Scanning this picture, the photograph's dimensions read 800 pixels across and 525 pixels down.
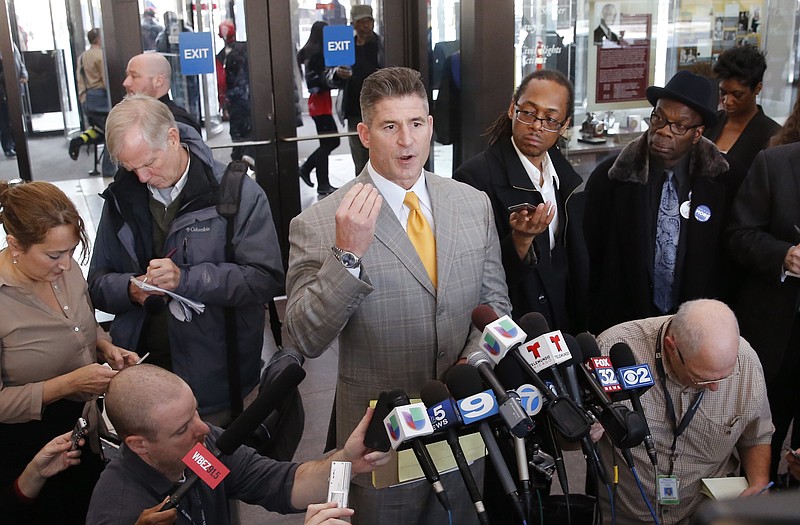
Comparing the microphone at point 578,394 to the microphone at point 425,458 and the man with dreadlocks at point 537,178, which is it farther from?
the man with dreadlocks at point 537,178

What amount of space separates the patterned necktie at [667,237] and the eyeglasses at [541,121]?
2.11 feet

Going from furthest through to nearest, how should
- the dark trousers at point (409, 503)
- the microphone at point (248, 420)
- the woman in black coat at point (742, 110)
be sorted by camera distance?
the woman in black coat at point (742, 110), the dark trousers at point (409, 503), the microphone at point (248, 420)

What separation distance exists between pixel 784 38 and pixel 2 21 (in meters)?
5.63

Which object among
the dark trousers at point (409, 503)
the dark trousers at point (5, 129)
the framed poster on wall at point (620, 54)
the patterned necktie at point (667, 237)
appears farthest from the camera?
the framed poster on wall at point (620, 54)

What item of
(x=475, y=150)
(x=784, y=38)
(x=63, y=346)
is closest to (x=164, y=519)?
(x=63, y=346)

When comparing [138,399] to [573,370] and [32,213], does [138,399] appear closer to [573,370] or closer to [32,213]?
[32,213]

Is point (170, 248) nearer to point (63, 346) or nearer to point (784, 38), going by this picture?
point (63, 346)

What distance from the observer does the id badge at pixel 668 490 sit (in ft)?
8.30

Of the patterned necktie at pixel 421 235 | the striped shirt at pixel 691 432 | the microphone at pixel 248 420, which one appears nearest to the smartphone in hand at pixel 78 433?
the microphone at pixel 248 420

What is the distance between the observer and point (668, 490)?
2533mm

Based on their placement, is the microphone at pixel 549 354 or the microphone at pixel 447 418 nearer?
the microphone at pixel 447 418

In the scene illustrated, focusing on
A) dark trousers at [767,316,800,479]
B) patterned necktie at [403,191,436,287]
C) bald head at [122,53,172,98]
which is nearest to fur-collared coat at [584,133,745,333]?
dark trousers at [767,316,800,479]

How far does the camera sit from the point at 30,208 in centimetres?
253

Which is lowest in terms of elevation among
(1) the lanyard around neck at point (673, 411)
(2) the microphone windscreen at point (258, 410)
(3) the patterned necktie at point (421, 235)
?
(1) the lanyard around neck at point (673, 411)
